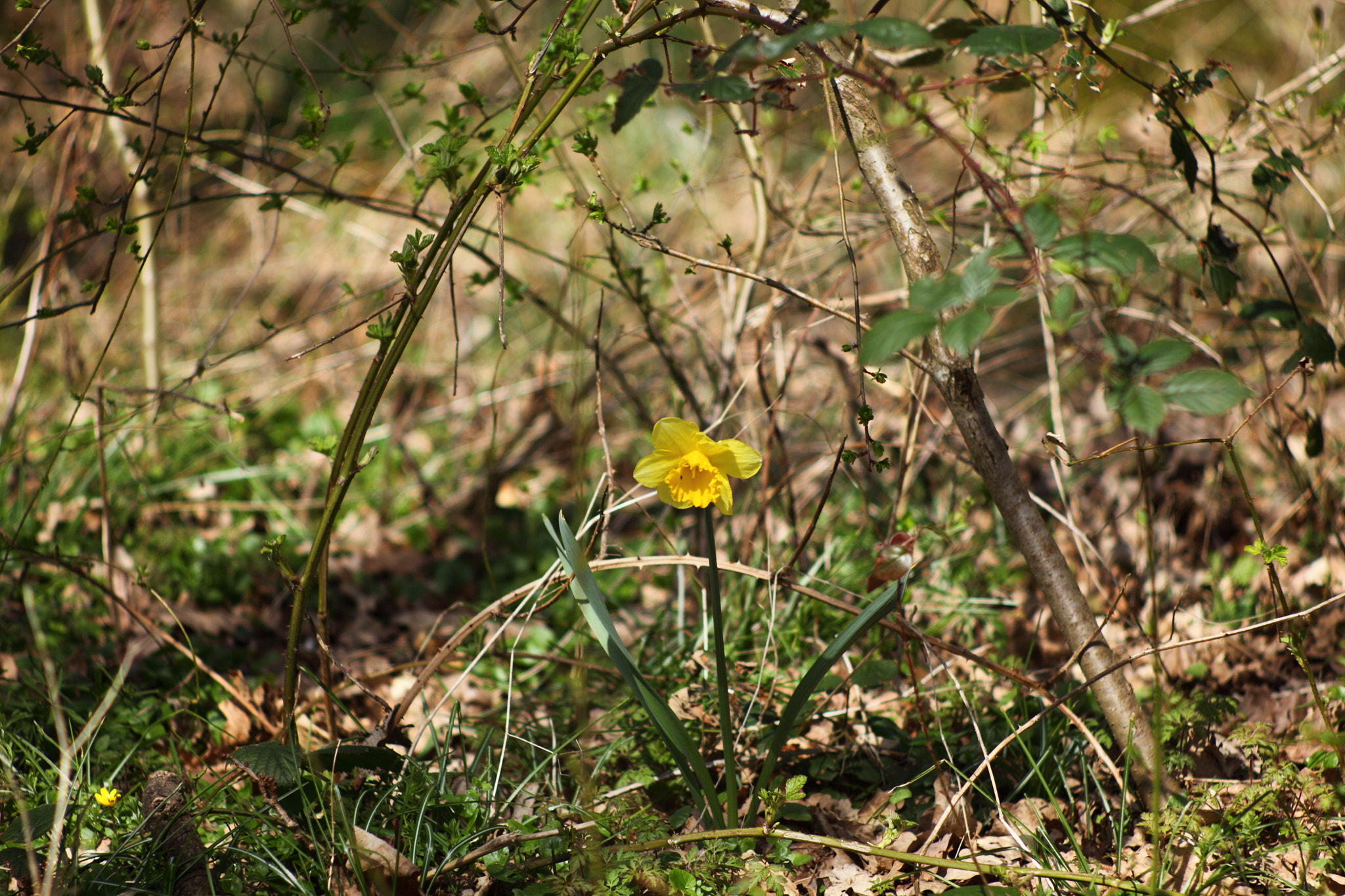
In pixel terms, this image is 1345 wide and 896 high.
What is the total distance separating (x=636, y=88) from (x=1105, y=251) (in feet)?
2.15

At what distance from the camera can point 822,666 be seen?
1.43 meters

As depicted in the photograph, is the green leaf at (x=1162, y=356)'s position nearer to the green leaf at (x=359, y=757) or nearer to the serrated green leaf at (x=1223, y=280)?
the serrated green leaf at (x=1223, y=280)

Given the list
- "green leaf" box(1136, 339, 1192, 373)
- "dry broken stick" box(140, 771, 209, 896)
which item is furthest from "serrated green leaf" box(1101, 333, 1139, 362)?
"dry broken stick" box(140, 771, 209, 896)

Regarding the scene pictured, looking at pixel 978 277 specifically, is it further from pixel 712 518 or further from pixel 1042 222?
pixel 712 518

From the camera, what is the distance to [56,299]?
3.21 meters

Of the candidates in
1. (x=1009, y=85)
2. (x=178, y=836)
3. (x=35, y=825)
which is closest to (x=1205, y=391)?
(x=1009, y=85)

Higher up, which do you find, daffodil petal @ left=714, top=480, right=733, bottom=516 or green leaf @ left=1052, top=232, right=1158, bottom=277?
green leaf @ left=1052, top=232, right=1158, bottom=277

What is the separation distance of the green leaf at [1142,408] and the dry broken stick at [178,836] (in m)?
1.59

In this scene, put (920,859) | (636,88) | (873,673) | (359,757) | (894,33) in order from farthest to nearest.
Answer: (873,673) < (359,757) < (920,859) < (636,88) < (894,33)

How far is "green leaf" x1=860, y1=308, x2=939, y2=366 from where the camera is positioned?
0.98m

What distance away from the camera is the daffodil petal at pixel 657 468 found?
4.68 ft

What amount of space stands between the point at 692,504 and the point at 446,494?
207cm

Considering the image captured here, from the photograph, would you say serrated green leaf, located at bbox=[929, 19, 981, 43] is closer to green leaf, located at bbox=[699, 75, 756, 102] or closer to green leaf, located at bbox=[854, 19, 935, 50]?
green leaf, located at bbox=[854, 19, 935, 50]

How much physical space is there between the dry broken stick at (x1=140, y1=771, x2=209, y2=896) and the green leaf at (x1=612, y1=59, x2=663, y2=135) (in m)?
1.39
